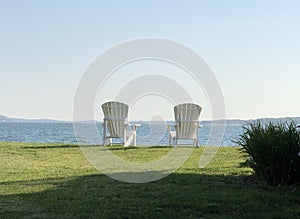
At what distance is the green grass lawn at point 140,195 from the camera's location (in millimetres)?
3873

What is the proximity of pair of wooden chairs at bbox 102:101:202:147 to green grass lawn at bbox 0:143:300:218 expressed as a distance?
4155 mm


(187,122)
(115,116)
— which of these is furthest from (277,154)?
(115,116)

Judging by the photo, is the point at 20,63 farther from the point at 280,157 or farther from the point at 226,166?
the point at 280,157

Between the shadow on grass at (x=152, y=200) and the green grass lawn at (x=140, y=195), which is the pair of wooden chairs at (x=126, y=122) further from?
the shadow on grass at (x=152, y=200)

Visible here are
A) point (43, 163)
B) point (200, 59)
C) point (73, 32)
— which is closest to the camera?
point (43, 163)

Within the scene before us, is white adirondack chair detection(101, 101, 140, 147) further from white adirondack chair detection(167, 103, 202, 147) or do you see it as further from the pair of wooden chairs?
white adirondack chair detection(167, 103, 202, 147)

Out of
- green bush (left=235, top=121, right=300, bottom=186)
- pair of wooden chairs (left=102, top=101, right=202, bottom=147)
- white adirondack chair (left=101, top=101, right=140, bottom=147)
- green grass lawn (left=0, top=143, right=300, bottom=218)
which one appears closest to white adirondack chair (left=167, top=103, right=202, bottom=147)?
pair of wooden chairs (left=102, top=101, right=202, bottom=147)

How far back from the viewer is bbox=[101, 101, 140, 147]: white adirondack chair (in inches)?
444

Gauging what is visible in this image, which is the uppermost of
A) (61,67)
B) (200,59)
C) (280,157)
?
(61,67)

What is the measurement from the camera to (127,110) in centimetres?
1152

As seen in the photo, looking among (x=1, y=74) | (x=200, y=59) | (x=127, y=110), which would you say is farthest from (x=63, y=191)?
(x=1, y=74)

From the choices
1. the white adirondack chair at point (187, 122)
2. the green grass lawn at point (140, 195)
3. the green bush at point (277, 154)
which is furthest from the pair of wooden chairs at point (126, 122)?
the green bush at point (277, 154)

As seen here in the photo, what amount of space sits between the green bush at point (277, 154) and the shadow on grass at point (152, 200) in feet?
1.00

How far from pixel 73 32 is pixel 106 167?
9.33 m
